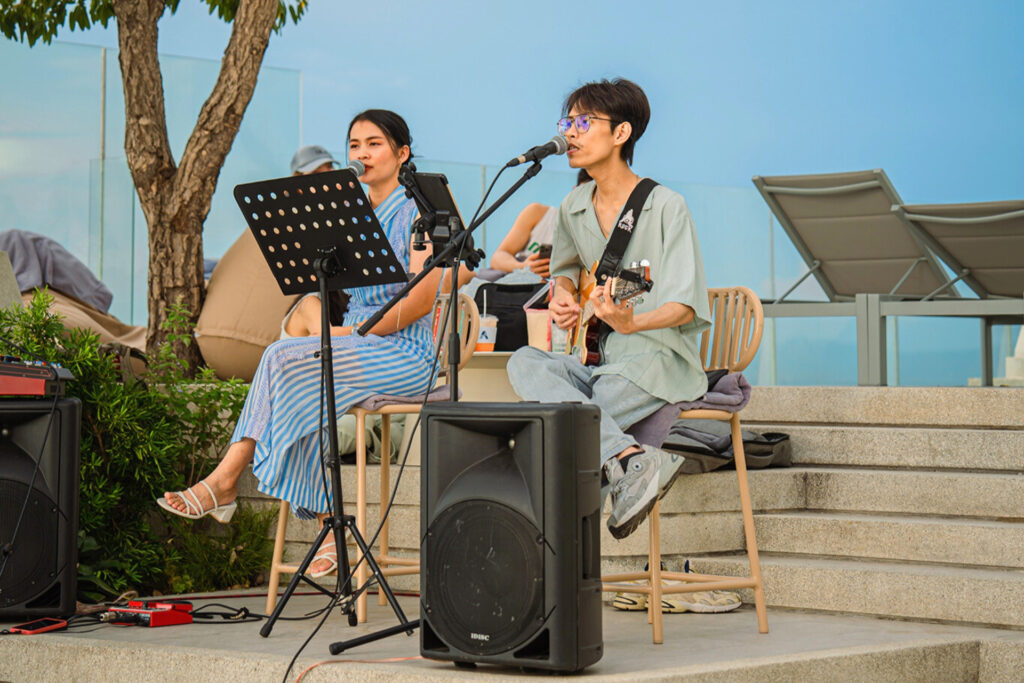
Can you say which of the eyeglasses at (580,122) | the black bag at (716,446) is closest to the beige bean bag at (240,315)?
the black bag at (716,446)

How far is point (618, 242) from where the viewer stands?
10.6 ft

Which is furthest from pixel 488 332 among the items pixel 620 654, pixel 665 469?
pixel 620 654

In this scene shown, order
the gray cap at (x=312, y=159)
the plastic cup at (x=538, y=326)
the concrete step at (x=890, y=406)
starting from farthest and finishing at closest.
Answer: the gray cap at (x=312, y=159) → the plastic cup at (x=538, y=326) → the concrete step at (x=890, y=406)

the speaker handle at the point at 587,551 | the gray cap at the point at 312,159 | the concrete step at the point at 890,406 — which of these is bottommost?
the speaker handle at the point at 587,551

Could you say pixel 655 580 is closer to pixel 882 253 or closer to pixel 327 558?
pixel 327 558

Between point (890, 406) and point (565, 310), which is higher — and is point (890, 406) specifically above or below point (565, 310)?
below

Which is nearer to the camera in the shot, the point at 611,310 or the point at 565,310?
the point at 611,310

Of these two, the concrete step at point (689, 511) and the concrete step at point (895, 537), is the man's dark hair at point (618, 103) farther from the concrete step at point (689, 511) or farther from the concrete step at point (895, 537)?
the concrete step at point (895, 537)

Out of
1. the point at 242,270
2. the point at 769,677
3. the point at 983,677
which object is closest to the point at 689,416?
the point at 769,677

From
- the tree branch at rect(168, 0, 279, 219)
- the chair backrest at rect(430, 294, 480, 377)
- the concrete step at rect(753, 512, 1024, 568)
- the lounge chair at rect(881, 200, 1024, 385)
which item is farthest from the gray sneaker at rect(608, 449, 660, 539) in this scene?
the tree branch at rect(168, 0, 279, 219)

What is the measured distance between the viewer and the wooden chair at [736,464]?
305 centimetres

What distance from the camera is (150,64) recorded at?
16.4 ft

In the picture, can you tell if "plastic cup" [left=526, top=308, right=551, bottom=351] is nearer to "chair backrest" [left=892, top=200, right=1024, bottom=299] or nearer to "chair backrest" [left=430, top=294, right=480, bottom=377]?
"chair backrest" [left=430, top=294, right=480, bottom=377]

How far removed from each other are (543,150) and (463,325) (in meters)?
0.81
